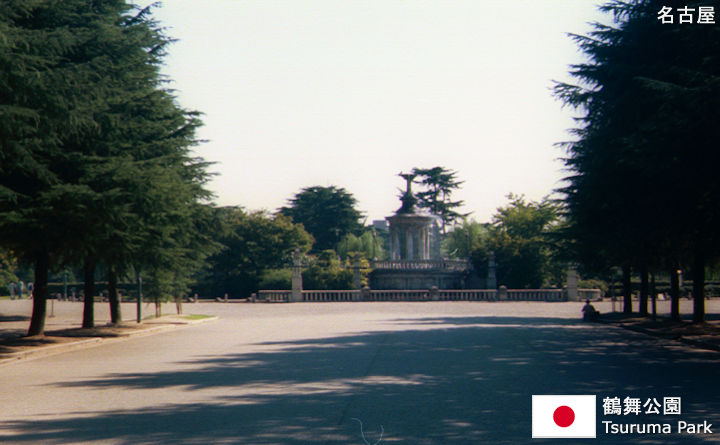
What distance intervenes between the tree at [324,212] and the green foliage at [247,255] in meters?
23.5

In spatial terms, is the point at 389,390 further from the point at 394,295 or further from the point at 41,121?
the point at 394,295

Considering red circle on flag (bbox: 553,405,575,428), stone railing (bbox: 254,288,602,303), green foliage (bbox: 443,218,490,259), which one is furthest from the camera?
green foliage (bbox: 443,218,490,259)

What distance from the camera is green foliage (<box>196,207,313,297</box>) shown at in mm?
74812

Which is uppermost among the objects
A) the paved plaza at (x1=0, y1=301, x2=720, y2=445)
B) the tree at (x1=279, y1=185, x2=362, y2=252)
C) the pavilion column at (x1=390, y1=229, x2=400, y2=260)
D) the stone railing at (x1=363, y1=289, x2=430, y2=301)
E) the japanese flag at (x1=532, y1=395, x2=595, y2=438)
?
the tree at (x1=279, y1=185, x2=362, y2=252)

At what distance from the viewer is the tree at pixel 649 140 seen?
648 inches

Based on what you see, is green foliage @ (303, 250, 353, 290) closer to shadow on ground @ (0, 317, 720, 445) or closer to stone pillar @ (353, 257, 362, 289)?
stone pillar @ (353, 257, 362, 289)

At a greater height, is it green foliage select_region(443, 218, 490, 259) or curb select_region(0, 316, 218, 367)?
green foliage select_region(443, 218, 490, 259)

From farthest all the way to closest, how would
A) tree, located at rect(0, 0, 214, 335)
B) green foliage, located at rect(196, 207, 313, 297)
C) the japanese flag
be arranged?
1. green foliage, located at rect(196, 207, 313, 297)
2. tree, located at rect(0, 0, 214, 335)
3. the japanese flag

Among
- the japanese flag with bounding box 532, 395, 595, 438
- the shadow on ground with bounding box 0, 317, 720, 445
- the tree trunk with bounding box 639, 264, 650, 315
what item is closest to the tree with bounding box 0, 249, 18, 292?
the shadow on ground with bounding box 0, 317, 720, 445

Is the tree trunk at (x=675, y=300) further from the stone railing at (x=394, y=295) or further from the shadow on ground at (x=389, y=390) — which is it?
the stone railing at (x=394, y=295)

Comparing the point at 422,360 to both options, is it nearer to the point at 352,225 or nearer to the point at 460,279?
the point at 460,279

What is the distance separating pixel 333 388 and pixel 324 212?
89136mm

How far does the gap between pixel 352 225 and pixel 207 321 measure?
66.6 m

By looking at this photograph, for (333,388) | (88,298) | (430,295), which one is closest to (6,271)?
(430,295)
